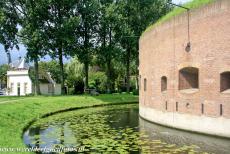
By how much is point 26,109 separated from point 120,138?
9926 millimetres

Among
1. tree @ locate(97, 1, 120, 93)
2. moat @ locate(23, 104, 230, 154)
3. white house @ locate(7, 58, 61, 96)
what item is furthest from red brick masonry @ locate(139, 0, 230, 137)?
white house @ locate(7, 58, 61, 96)

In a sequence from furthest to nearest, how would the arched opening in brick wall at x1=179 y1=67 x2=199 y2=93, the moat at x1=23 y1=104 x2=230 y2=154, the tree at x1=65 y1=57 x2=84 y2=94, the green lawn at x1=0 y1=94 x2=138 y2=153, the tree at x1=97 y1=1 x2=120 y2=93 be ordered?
1. the tree at x1=65 y1=57 x2=84 y2=94
2. the tree at x1=97 y1=1 x2=120 y2=93
3. the arched opening in brick wall at x1=179 y1=67 x2=199 y2=93
4. the green lawn at x1=0 y1=94 x2=138 y2=153
5. the moat at x1=23 y1=104 x2=230 y2=154

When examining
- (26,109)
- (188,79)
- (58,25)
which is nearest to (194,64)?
(188,79)

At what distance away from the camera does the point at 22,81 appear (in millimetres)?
55031

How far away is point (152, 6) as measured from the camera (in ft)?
144

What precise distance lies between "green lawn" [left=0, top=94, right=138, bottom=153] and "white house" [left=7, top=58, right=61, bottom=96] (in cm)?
2107

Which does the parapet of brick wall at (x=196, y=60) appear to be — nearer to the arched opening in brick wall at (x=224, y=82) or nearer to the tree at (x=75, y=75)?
the arched opening in brick wall at (x=224, y=82)

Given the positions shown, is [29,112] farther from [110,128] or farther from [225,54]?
[225,54]

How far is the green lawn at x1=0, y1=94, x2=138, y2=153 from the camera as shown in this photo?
46.3 ft

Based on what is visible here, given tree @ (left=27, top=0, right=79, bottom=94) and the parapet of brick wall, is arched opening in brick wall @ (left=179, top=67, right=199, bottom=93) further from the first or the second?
tree @ (left=27, top=0, right=79, bottom=94)

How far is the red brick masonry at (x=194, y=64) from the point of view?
48.8 feet

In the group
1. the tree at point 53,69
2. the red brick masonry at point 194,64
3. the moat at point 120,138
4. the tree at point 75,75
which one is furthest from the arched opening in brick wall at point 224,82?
the tree at point 53,69

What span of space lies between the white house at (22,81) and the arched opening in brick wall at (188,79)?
3841cm

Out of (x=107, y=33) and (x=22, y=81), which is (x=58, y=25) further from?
(x=22, y=81)
